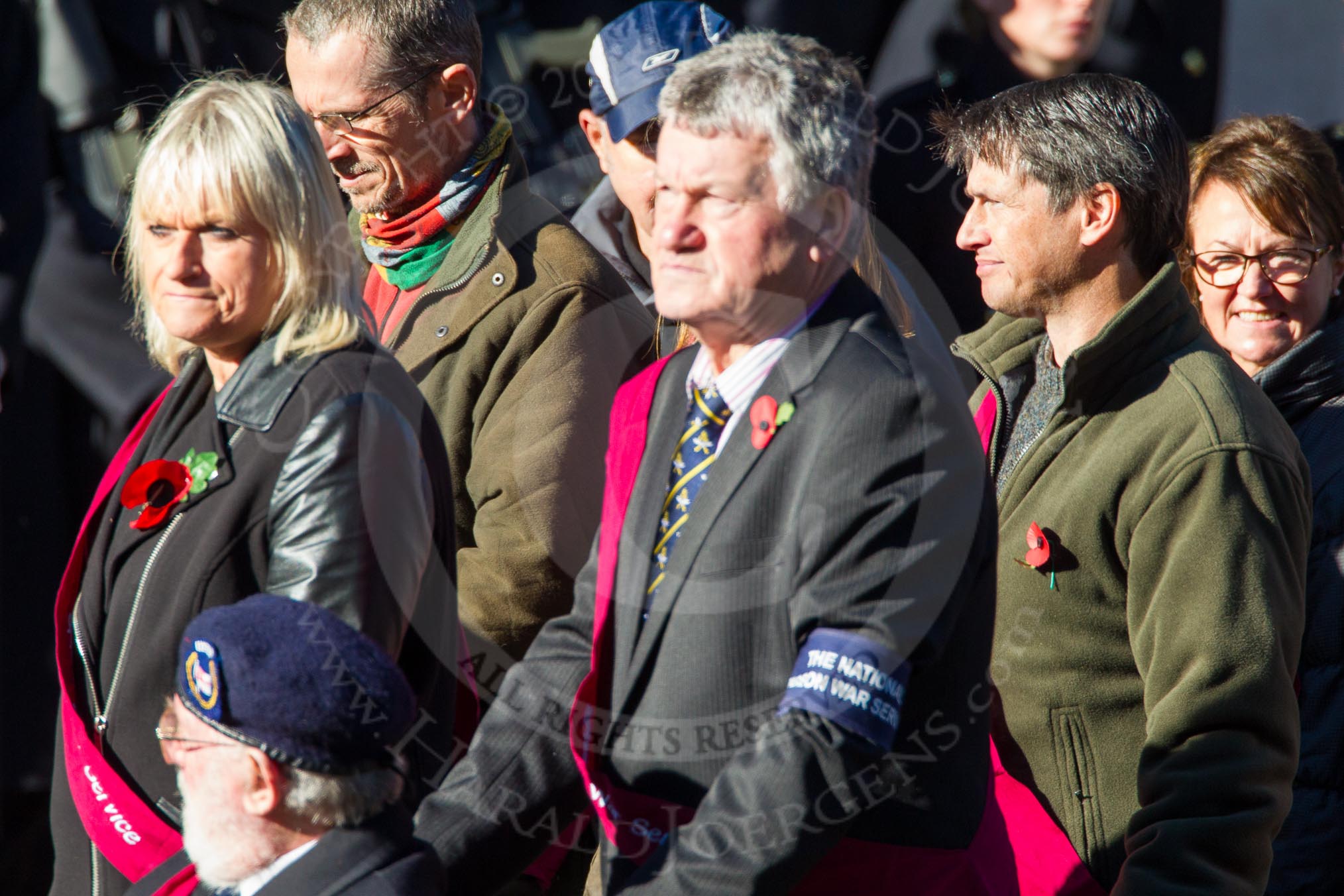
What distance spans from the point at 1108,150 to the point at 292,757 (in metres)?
1.61

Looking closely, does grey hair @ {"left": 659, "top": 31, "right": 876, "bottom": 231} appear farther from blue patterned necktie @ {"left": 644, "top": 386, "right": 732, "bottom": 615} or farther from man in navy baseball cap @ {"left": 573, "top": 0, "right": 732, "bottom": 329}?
man in navy baseball cap @ {"left": 573, "top": 0, "right": 732, "bottom": 329}

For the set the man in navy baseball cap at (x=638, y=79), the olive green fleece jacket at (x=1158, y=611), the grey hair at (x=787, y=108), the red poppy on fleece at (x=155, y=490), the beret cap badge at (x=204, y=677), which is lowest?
the olive green fleece jacket at (x=1158, y=611)

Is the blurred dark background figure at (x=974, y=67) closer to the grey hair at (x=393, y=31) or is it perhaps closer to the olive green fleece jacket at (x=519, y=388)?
the olive green fleece jacket at (x=519, y=388)

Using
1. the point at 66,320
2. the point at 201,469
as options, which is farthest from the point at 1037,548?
the point at 66,320

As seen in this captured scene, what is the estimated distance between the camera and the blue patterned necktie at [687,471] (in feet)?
6.64

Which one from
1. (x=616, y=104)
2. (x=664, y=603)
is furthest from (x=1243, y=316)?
(x=664, y=603)

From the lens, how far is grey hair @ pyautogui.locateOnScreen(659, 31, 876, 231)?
1.94 metres

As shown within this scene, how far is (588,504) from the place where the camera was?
2.93 meters

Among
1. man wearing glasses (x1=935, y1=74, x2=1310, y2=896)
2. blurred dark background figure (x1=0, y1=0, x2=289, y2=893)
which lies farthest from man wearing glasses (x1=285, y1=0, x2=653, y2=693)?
blurred dark background figure (x1=0, y1=0, x2=289, y2=893)

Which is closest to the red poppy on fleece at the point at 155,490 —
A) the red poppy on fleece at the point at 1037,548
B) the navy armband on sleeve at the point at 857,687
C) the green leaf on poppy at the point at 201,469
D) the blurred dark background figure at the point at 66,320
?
the green leaf on poppy at the point at 201,469

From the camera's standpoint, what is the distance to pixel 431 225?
3.14m

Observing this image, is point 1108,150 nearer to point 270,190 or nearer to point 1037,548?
point 1037,548

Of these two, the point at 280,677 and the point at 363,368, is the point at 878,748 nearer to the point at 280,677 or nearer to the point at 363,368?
the point at 280,677

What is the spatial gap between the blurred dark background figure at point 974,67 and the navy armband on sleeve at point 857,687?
2.25m
